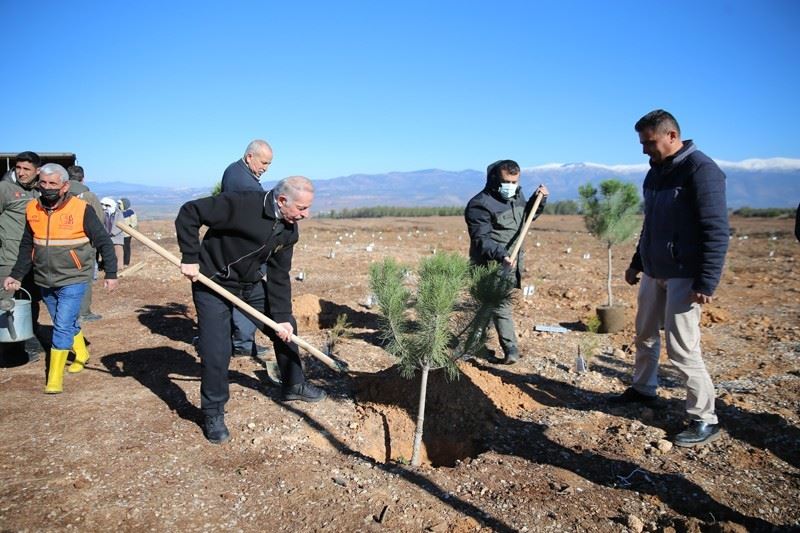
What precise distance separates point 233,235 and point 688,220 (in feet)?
10.1

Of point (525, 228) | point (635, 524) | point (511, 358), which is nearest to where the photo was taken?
point (635, 524)

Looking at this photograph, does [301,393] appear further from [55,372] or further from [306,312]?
[306,312]

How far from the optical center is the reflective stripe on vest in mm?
4016

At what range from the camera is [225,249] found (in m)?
3.52

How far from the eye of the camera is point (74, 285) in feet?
13.7

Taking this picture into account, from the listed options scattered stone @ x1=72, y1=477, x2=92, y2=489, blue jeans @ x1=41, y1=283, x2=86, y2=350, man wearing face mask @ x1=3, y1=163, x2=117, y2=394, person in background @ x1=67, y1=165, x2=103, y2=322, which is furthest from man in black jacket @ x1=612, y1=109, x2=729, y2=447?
person in background @ x1=67, y1=165, x2=103, y2=322

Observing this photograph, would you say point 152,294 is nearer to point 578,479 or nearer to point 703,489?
point 578,479

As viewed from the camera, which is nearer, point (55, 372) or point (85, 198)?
point (55, 372)

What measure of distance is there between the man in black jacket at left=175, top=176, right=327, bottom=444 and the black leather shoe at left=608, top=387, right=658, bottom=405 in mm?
2800

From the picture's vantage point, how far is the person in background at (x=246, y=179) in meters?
4.79

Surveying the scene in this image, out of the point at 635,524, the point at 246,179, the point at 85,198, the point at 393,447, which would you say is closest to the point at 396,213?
the point at 85,198

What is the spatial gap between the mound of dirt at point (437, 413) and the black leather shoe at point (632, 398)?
0.68 meters

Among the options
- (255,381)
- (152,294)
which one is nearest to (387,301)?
(255,381)

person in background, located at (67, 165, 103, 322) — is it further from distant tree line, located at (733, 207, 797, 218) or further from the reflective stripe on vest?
distant tree line, located at (733, 207, 797, 218)
